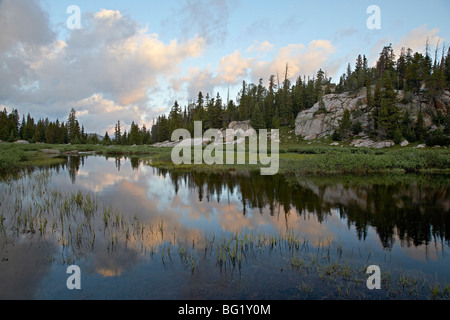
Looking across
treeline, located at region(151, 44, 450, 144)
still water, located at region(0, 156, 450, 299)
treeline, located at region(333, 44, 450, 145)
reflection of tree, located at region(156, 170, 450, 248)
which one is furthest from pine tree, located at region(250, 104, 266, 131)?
still water, located at region(0, 156, 450, 299)

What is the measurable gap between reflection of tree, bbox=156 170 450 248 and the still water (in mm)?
103

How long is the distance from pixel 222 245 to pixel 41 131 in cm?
11178

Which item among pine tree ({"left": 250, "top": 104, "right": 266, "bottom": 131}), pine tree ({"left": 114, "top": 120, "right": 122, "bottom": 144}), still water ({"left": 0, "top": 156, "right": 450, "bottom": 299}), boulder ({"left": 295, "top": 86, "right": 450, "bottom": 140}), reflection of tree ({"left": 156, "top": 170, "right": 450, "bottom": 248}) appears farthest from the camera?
pine tree ({"left": 114, "top": 120, "right": 122, "bottom": 144})

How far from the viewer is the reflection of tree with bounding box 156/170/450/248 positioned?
37.0 ft

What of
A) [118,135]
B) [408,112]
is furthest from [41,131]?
[408,112]

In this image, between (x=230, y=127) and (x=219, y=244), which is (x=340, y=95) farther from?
(x=219, y=244)

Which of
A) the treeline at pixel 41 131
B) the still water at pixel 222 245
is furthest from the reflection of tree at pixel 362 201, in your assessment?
the treeline at pixel 41 131

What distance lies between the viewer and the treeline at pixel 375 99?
2131 inches

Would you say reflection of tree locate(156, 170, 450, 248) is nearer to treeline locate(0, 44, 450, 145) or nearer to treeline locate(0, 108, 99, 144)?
treeline locate(0, 44, 450, 145)

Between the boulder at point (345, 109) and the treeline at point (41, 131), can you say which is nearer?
the boulder at point (345, 109)

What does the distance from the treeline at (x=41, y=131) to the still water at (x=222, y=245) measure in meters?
85.3

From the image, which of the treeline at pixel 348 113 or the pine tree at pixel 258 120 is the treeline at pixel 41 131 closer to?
the treeline at pixel 348 113

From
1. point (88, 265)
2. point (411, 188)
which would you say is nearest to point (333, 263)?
point (88, 265)

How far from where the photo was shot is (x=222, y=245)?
9023 mm
